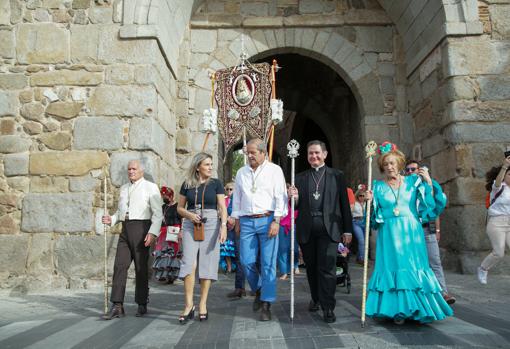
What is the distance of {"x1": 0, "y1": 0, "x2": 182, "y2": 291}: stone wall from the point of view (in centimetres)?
543

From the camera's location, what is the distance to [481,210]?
18.0 feet

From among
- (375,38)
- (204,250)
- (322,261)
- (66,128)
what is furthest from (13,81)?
(375,38)

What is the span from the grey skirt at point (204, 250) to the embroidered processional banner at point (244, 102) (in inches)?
89.8

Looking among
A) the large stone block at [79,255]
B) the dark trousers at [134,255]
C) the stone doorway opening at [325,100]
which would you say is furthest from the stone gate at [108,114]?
the stone doorway opening at [325,100]

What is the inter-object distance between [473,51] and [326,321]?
462 cm

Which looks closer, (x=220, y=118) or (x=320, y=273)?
(x=320, y=273)

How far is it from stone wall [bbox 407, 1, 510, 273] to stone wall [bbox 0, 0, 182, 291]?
421cm

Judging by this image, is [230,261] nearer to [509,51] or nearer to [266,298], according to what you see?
[266,298]

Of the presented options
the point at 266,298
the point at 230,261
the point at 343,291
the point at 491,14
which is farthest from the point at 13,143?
the point at 491,14

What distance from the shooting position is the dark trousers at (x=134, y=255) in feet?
12.6

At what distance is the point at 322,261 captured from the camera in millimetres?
3416

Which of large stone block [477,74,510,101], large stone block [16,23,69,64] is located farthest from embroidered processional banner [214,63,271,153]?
large stone block [477,74,510,101]

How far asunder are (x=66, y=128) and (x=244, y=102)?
254 cm

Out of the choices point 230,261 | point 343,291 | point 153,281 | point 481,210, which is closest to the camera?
point 343,291
